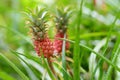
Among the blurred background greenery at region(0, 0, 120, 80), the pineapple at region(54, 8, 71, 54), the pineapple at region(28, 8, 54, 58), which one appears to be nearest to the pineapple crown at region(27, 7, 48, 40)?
the pineapple at region(28, 8, 54, 58)

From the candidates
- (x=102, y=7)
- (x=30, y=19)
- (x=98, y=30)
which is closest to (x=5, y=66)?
(x=98, y=30)

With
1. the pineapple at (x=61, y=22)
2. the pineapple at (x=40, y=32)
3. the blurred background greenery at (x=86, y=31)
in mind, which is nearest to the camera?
the pineapple at (x=40, y=32)

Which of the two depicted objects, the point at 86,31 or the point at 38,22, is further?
the point at 86,31

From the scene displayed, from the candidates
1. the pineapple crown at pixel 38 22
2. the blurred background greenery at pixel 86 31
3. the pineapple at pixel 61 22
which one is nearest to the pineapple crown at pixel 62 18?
the pineapple at pixel 61 22

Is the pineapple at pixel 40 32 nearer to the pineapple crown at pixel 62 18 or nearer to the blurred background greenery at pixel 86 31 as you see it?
the pineapple crown at pixel 62 18

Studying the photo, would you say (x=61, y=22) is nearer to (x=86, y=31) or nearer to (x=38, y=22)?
(x=38, y=22)

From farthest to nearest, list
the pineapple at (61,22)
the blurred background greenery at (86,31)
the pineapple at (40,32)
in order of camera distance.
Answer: the blurred background greenery at (86,31), the pineapple at (61,22), the pineapple at (40,32)

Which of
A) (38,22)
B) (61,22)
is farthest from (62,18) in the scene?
(38,22)
